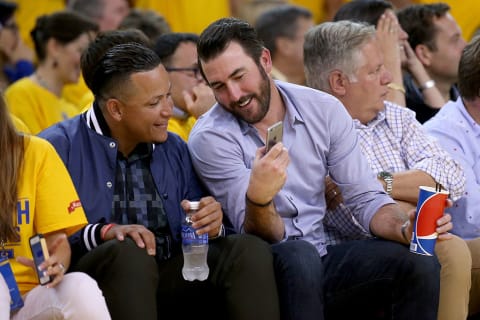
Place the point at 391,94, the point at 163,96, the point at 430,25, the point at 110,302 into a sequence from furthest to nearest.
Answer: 1. the point at 430,25
2. the point at 391,94
3. the point at 163,96
4. the point at 110,302

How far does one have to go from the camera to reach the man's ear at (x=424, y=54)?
5.07 meters

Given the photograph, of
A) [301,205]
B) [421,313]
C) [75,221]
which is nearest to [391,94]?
[301,205]

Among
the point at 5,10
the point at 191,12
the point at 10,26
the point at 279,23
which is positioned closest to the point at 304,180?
the point at 279,23

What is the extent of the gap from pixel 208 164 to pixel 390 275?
2.56 ft

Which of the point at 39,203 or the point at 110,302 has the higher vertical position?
the point at 39,203

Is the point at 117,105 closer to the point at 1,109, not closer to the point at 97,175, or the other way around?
the point at 97,175

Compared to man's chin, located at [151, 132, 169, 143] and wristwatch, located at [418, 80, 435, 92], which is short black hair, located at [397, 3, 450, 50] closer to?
wristwatch, located at [418, 80, 435, 92]

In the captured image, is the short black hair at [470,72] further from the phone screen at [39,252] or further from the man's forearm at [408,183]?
the phone screen at [39,252]

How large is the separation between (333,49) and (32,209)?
1551 millimetres

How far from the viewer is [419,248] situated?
10.5ft

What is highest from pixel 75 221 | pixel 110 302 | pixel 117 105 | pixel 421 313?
pixel 117 105

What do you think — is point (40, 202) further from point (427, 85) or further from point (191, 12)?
point (191, 12)

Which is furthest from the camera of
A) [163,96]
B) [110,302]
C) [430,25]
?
[430,25]

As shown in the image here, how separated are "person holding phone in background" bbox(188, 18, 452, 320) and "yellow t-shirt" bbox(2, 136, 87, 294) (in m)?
0.61
